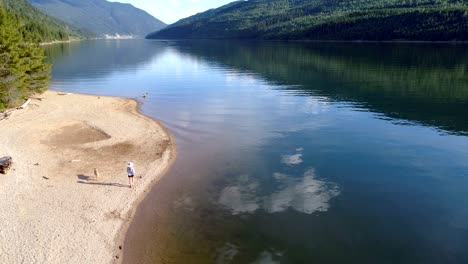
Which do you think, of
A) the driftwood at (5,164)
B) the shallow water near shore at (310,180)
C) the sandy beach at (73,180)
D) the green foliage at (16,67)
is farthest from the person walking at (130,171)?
the green foliage at (16,67)

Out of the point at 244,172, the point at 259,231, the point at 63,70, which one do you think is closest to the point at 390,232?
the point at 259,231

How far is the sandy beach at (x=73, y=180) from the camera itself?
2395cm

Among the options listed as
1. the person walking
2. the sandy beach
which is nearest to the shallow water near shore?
the sandy beach

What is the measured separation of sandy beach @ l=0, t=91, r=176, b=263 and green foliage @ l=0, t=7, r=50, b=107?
3578 mm

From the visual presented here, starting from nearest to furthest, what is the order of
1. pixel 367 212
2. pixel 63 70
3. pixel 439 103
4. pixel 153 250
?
pixel 153 250 → pixel 367 212 → pixel 439 103 → pixel 63 70

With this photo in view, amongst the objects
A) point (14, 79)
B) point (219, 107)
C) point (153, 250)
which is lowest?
point (153, 250)

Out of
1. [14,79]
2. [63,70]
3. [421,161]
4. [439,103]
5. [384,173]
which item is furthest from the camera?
[63,70]

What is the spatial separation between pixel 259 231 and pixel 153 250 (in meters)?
7.31

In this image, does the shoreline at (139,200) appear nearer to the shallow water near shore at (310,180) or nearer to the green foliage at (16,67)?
the shallow water near shore at (310,180)

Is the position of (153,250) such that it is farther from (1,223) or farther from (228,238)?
(1,223)

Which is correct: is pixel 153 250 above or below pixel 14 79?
below

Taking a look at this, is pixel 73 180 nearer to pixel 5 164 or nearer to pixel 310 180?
pixel 5 164

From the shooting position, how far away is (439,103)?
2527 inches

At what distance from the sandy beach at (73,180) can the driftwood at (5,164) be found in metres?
0.54
